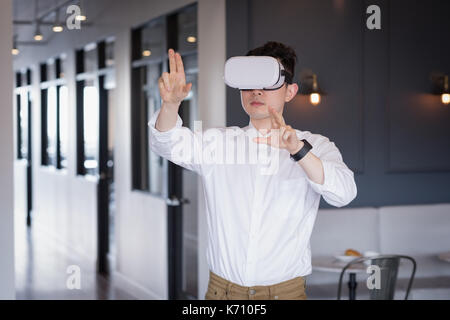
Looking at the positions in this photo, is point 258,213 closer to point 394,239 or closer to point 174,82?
point 174,82

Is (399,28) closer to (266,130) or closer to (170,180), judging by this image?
(170,180)

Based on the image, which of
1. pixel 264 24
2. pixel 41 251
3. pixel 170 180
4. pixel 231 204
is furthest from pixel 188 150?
pixel 41 251

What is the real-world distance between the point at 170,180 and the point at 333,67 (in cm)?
149

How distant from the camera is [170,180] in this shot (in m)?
5.03

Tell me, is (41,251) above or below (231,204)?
below

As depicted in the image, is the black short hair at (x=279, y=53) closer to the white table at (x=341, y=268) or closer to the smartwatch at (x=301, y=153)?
the smartwatch at (x=301, y=153)

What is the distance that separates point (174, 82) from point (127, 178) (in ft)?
14.6

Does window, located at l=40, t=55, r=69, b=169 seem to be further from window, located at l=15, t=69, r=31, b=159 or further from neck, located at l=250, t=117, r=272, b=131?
neck, located at l=250, t=117, r=272, b=131

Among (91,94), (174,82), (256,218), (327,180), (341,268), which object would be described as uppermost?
(91,94)

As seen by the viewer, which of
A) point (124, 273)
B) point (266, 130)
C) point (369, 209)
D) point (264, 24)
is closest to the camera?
point (266, 130)

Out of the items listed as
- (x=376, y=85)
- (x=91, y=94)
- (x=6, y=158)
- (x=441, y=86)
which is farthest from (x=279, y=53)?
(x=91, y=94)

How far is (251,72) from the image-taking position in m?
1.46

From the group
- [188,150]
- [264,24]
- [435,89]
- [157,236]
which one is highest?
[264,24]

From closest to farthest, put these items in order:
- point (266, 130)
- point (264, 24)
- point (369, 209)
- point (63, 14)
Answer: point (266, 130), point (264, 24), point (369, 209), point (63, 14)
